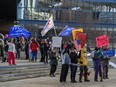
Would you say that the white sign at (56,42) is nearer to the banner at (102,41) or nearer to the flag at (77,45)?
the banner at (102,41)

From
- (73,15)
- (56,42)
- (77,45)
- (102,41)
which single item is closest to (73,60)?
(77,45)

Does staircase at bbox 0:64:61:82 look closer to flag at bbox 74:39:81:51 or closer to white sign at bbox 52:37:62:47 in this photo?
white sign at bbox 52:37:62:47

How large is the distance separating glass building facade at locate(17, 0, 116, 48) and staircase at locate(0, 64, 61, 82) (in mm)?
29213

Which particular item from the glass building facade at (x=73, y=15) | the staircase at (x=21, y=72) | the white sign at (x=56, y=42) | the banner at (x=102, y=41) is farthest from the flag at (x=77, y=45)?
the glass building facade at (x=73, y=15)

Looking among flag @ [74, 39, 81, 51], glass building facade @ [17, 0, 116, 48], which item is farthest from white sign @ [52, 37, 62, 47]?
glass building facade @ [17, 0, 116, 48]

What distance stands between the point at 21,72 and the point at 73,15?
37.2 m

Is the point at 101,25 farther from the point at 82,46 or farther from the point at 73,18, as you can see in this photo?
the point at 82,46

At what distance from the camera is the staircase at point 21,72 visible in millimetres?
18781

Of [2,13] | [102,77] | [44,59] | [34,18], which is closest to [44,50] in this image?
[44,59]

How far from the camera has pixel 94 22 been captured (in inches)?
2242

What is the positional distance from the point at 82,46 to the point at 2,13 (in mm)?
53071

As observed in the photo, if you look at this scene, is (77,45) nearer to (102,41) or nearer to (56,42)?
(102,41)

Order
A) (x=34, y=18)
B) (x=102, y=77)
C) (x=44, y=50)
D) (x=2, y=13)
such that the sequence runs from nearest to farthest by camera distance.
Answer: (x=102, y=77) < (x=44, y=50) < (x=34, y=18) < (x=2, y=13)

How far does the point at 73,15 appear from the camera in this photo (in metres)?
56.9
